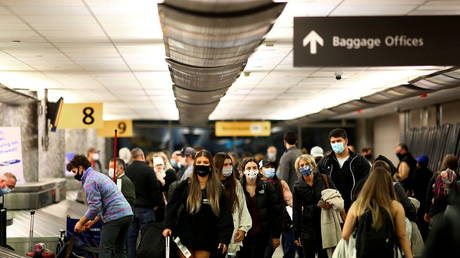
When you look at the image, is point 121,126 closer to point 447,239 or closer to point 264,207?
point 264,207

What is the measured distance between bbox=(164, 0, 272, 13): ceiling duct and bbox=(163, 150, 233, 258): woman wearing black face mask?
182 cm

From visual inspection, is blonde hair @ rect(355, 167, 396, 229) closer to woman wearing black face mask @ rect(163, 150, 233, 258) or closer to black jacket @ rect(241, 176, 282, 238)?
woman wearing black face mask @ rect(163, 150, 233, 258)

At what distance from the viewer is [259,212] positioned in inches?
325

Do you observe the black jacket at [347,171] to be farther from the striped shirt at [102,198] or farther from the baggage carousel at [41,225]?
the baggage carousel at [41,225]

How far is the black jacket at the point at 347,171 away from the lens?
8195 millimetres

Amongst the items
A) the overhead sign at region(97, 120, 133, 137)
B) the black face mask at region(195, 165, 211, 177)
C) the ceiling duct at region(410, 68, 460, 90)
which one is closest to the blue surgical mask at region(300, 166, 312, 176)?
the black face mask at region(195, 165, 211, 177)

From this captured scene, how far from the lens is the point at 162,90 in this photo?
17406 millimetres

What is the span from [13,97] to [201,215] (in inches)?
334

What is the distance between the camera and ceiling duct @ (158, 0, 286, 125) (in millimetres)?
5941

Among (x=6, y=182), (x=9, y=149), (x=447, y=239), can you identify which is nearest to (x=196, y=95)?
(x=9, y=149)

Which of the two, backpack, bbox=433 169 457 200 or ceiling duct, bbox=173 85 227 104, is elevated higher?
ceiling duct, bbox=173 85 227 104

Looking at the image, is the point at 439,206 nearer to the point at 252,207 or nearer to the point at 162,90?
the point at 252,207

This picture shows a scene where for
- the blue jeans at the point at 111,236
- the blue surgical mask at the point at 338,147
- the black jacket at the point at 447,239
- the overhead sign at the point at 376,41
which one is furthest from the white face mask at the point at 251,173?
the black jacket at the point at 447,239

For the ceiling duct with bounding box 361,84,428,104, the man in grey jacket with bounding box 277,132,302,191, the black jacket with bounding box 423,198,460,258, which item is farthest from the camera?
the ceiling duct with bounding box 361,84,428,104
